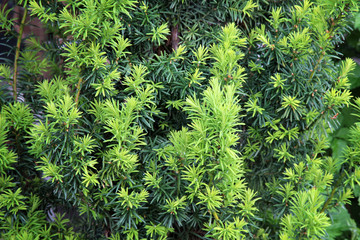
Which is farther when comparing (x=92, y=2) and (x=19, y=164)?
A: (x=19, y=164)

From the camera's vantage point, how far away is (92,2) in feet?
3.59

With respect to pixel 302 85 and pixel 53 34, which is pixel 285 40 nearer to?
pixel 302 85

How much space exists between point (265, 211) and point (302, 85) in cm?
54

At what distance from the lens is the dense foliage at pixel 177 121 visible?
1097mm

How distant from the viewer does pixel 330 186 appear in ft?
4.50

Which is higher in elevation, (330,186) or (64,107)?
(64,107)

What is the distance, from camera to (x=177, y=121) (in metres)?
1.31

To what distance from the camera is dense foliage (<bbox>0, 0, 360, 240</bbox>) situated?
110cm

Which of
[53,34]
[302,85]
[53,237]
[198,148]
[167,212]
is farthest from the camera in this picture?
[53,34]

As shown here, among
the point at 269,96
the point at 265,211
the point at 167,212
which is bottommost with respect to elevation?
the point at 265,211

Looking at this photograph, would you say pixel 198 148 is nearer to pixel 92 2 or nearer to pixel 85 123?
pixel 85 123

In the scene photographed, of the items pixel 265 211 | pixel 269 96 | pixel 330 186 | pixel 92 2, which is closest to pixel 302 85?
pixel 269 96

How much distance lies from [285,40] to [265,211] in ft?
2.26

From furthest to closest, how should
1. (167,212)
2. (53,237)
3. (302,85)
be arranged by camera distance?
(53,237) → (302,85) → (167,212)
